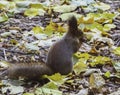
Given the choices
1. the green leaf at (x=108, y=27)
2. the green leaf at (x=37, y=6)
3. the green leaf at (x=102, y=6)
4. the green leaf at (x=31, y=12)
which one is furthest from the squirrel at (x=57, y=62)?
the green leaf at (x=102, y=6)

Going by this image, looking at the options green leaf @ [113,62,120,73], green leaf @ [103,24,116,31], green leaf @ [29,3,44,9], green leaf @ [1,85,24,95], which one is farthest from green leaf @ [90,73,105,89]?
green leaf @ [29,3,44,9]

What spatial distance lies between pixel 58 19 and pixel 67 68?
2.05m

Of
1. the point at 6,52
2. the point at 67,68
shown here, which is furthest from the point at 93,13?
the point at 67,68

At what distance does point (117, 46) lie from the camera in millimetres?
5266

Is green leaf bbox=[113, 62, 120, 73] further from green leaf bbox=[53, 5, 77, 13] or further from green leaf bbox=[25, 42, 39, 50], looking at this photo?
green leaf bbox=[53, 5, 77, 13]

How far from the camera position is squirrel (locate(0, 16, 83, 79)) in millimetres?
4055

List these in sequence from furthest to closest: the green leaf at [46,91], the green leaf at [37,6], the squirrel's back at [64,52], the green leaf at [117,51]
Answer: the green leaf at [37,6] → the green leaf at [117,51] → the squirrel's back at [64,52] → the green leaf at [46,91]

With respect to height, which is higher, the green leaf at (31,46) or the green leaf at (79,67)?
the green leaf at (31,46)

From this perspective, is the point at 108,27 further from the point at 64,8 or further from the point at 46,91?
the point at 46,91

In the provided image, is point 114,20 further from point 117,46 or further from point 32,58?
point 32,58

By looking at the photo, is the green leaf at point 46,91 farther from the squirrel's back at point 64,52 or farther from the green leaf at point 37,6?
the green leaf at point 37,6

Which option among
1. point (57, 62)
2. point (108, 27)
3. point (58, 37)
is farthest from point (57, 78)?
point (108, 27)

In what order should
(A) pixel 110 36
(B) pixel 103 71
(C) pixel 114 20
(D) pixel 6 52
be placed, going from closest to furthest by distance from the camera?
1. (B) pixel 103 71
2. (D) pixel 6 52
3. (A) pixel 110 36
4. (C) pixel 114 20

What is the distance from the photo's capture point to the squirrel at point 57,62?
4.05 m
